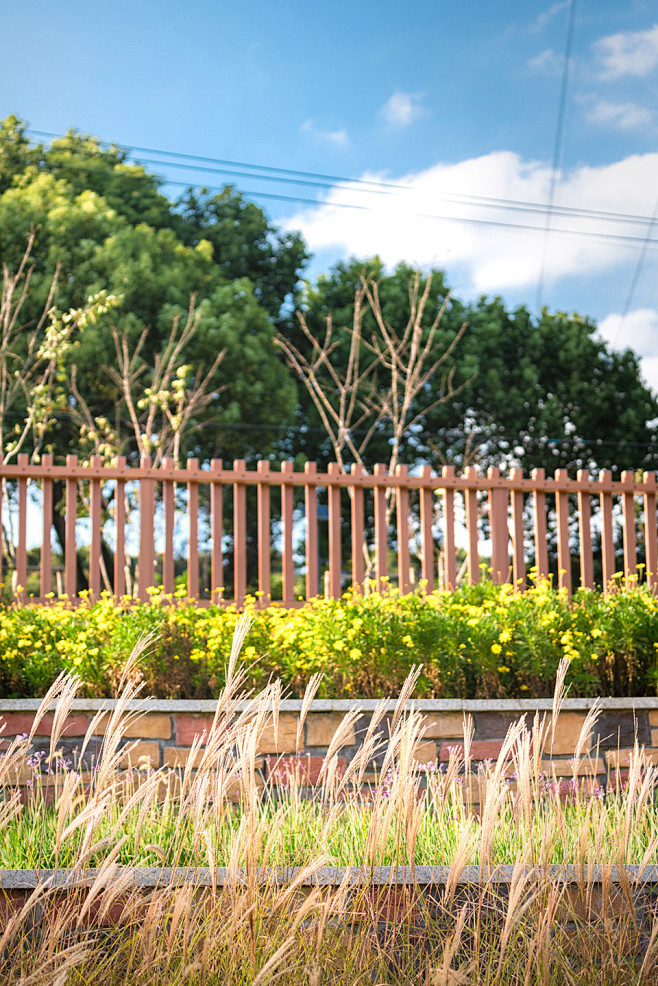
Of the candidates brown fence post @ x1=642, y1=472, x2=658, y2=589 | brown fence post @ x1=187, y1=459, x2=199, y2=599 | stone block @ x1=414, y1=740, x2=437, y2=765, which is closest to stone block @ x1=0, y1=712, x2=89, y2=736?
stone block @ x1=414, y1=740, x2=437, y2=765

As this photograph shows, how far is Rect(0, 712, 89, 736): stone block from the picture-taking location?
3090mm

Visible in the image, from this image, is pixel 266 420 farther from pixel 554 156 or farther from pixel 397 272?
pixel 554 156

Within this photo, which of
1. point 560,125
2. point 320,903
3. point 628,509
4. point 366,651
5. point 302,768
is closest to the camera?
point 320,903

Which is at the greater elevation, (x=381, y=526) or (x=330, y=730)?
(x=381, y=526)

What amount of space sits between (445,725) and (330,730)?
436mm

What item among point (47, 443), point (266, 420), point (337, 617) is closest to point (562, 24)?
point (266, 420)

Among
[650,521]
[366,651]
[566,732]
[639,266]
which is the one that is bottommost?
[566,732]

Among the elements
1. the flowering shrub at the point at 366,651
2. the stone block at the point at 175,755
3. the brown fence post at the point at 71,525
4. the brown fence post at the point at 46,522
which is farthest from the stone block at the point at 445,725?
the brown fence post at the point at 46,522

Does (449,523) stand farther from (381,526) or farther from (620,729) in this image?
(620,729)

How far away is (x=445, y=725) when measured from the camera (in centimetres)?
317

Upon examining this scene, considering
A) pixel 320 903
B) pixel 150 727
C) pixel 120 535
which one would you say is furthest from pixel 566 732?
pixel 120 535

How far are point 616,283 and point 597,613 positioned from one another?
13552 mm

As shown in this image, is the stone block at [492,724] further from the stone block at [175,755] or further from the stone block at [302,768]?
the stone block at [175,755]

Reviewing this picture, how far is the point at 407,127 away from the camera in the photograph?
1369 cm
